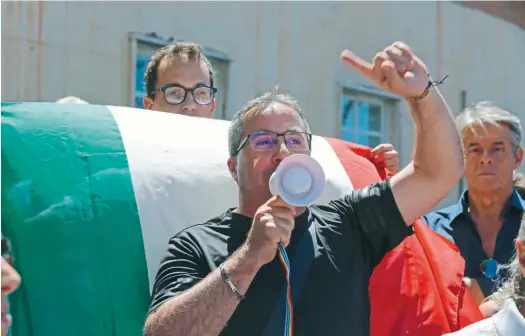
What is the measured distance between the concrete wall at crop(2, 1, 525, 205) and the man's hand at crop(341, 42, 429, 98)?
3.47 m

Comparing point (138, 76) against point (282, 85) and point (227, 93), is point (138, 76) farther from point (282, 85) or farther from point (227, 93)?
point (282, 85)

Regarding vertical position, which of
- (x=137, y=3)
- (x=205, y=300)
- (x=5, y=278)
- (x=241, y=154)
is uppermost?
(x=137, y=3)

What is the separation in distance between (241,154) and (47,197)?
1.88 ft

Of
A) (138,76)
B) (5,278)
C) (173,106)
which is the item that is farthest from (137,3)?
(5,278)

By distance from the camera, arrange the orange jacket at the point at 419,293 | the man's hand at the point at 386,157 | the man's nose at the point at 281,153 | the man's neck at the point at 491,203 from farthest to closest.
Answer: the man's neck at the point at 491,203
the man's hand at the point at 386,157
the orange jacket at the point at 419,293
the man's nose at the point at 281,153

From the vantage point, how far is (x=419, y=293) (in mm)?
2688

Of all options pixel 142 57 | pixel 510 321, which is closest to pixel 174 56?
pixel 510 321

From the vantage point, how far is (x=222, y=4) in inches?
263

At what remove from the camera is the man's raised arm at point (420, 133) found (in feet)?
8.03

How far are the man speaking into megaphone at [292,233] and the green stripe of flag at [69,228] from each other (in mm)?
195

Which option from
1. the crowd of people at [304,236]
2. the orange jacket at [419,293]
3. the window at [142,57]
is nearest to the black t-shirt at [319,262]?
the crowd of people at [304,236]

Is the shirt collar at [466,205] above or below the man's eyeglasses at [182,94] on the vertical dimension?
below

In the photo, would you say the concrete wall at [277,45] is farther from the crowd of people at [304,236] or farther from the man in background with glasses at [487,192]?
the crowd of people at [304,236]

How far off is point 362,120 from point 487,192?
4593 millimetres
